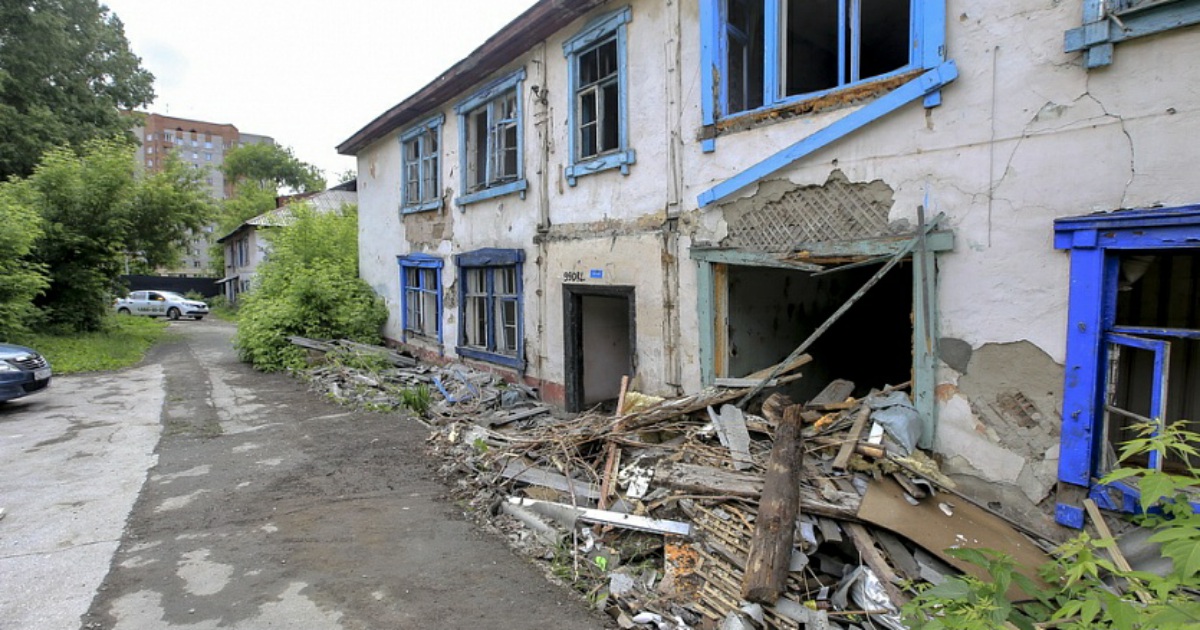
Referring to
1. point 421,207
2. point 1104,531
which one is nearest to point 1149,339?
point 1104,531

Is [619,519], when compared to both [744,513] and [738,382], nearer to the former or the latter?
[744,513]

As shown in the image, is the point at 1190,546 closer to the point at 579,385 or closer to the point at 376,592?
the point at 376,592

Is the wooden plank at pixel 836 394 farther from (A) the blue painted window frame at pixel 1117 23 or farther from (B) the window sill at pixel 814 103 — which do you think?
(A) the blue painted window frame at pixel 1117 23

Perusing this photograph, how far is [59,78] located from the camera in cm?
2022

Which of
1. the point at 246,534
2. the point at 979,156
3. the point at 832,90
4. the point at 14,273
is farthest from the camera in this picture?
the point at 14,273

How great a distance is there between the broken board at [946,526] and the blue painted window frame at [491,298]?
21.1ft

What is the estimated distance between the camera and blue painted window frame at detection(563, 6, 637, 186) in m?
7.46

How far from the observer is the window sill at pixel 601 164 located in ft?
24.5

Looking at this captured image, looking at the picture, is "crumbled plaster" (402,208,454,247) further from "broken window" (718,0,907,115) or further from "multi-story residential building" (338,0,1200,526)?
"broken window" (718,0,907,115)

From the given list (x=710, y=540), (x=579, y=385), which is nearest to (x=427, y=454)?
(x=579, y=385)

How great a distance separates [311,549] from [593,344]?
16.6ft

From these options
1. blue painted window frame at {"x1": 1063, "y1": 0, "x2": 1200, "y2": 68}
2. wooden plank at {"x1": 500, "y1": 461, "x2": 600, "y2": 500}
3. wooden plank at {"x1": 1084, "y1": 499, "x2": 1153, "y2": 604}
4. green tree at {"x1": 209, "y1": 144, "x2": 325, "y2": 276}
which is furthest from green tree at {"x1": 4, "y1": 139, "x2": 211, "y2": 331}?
green tree at {"x1": 209, "y1": 144, "x2": 325, "y2": 276}

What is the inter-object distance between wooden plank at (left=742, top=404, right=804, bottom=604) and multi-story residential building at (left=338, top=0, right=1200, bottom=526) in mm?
1293

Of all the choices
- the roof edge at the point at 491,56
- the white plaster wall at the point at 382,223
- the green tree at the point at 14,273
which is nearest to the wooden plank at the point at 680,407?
the roof edge at the point at 491,56
